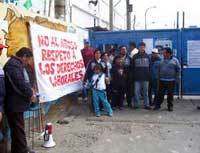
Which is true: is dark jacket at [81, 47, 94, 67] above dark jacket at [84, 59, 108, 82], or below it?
above

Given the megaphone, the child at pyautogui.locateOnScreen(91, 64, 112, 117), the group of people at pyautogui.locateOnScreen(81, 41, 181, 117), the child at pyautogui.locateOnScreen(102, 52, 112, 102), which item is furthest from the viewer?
the child at pyautogui.locateOnScreen(102, 52, 112, 102)

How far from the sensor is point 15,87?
20.7ft

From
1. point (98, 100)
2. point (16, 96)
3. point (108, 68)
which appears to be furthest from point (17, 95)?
point (108, 68)

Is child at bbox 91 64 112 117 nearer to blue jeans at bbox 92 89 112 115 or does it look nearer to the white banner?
blue jeans at bbox 92 89 112 115

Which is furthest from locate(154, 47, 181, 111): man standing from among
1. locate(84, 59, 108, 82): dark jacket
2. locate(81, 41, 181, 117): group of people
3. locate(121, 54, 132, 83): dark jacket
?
locate(84, 59, 108, 82): dark jacket

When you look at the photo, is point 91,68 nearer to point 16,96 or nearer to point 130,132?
point 130,132

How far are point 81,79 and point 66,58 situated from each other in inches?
47.1

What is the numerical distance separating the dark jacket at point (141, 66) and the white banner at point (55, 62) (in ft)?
4.85

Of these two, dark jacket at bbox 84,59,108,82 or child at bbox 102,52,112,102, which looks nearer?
dark jacket at bbox 84,59,108,82

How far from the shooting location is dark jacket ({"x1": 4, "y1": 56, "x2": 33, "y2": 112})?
20.7ft

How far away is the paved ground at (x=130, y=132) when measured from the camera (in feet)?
25.2

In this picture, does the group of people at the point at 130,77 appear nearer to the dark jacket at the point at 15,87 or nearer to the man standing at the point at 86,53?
the man standing at the point at 86,53

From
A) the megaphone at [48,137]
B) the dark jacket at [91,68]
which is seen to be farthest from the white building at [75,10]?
the megaphone at [48,137]

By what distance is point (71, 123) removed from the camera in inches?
391
